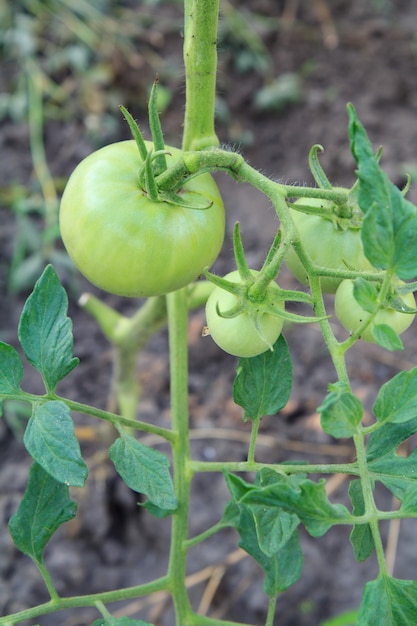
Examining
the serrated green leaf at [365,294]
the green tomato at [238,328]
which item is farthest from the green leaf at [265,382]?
the serrated green leaf at [365,294]

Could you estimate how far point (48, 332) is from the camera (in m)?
0.65

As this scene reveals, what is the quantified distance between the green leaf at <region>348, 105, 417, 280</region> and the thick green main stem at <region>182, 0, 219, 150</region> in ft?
0.80

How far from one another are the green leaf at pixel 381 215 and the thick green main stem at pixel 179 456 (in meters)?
0.35

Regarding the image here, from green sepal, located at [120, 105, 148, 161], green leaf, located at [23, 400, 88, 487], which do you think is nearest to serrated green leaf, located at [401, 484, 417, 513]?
green leaf, located at [23, 400, 88, 487]

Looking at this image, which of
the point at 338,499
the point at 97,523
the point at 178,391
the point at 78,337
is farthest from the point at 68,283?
the point at 178,391

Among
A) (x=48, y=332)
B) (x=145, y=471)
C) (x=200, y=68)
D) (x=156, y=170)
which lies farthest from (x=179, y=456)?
(x=200, y=68)

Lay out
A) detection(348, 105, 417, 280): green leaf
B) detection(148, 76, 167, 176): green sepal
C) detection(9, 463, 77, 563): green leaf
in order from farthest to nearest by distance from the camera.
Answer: detection(9, 463, 77, 563): green leaf < detection(148, 76, 167, 176): green sepal < detection(348, 105, 417, 280): green leaf

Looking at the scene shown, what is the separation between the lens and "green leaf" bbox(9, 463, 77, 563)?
0.71 meters

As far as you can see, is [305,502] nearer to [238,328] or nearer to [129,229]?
[238,328]

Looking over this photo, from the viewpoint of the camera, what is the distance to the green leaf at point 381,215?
485mm

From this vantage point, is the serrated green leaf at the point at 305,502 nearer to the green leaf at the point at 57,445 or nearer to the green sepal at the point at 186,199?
the green leaf at the point at 57,445

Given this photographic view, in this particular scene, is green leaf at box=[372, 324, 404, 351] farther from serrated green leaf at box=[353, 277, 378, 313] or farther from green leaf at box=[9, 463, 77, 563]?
green leaf at box=[9, 463, 77, 563]

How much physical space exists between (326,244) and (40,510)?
0.42 meters

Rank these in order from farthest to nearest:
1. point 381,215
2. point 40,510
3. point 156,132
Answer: point 40,510, point 156,132, point 381,215
